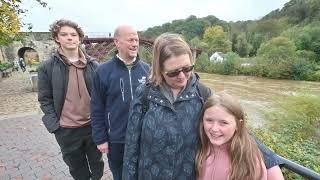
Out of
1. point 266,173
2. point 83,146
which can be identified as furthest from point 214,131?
point 83,146

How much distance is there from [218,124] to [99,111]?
110 cm

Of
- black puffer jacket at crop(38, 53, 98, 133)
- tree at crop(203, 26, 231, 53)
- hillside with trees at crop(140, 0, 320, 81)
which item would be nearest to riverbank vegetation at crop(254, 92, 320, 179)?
hillside with trees at crop(140, 0, 320, 81)

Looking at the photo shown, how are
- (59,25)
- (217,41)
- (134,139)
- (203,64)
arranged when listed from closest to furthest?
(134,139)
(59,25)
(203,64)
(217,41)

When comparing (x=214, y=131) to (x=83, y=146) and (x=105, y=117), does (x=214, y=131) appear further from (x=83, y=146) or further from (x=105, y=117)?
(x=83, y=146)

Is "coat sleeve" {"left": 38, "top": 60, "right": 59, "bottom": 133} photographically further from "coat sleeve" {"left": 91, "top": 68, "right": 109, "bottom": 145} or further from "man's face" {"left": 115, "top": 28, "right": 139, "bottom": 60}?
"man's face" {"left": 115, "top": 28, "right": 139, "bottom": 60}

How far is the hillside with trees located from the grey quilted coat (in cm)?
400

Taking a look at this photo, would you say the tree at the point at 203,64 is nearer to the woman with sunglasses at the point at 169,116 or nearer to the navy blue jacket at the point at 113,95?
the navy blue jacket at the point at 113,95

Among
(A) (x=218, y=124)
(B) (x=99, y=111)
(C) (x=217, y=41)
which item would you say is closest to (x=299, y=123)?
(B) (x=99, y=111)

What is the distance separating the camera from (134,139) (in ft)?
6.50

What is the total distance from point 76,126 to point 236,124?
165 cm

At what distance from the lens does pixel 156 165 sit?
193 cm

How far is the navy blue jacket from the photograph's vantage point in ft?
8.11

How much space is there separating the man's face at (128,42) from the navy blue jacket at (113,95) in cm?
9

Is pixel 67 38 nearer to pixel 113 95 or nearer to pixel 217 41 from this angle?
pixel 113 95
